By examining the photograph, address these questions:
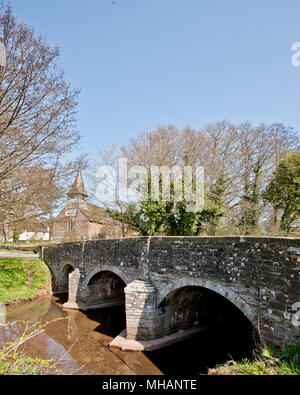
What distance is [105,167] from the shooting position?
71.4 ft

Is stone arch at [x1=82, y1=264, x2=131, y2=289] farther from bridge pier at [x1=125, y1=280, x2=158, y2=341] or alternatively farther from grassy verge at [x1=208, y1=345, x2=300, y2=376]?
grassy verge at [x1=208, y1=345, x2=300, y2=376]

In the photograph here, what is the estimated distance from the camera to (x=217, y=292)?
22.8 ft

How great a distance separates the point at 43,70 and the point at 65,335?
32.9 feet

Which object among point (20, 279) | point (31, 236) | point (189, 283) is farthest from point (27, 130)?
point (31, 236)

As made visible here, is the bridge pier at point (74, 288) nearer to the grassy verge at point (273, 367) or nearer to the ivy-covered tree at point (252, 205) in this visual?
the ivy-covered tree at point (252, 205)

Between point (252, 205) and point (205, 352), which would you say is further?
point (252, 205)

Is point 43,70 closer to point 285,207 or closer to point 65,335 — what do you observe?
point 65,335

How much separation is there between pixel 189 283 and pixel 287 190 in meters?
9.92

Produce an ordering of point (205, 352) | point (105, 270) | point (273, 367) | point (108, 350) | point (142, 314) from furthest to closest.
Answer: point (105, 270)
point (142, 314)
point (108, 350)
point (205, 352)
point (273, 367)

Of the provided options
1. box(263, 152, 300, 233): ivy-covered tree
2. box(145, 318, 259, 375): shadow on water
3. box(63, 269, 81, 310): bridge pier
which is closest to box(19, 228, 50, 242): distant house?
box(63, 269, 81, 310): bridge pier

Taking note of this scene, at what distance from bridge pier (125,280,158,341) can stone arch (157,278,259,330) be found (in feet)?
1.19

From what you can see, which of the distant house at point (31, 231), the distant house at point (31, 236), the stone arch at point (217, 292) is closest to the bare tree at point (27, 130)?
the distant house at point (31, 231)

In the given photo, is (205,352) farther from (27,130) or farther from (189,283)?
(27,130)
